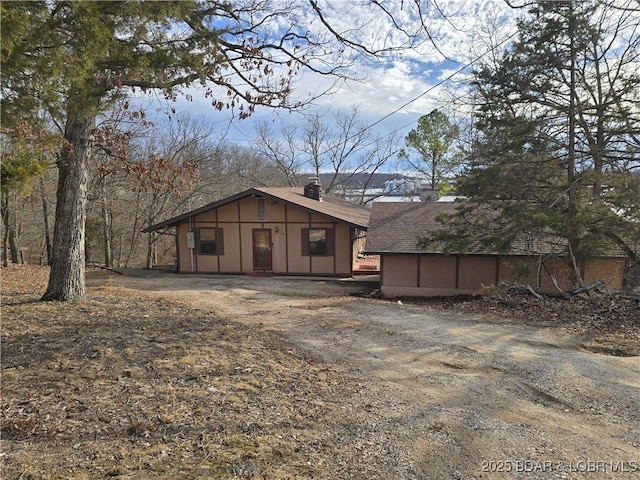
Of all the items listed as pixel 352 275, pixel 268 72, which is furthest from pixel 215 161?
pixel 268 72

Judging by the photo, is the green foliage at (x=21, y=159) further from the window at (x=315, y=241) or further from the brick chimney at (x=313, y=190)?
the brick chimney at (x=313, y=190)

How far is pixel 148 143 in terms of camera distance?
2419 cm

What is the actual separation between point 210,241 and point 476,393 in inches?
613

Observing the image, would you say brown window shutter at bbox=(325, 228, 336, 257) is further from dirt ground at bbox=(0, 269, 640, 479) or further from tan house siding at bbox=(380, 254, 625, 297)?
dirt ground at bbox=(0, 269, 640, 479)

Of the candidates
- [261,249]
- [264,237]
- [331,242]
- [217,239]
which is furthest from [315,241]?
[217,239]

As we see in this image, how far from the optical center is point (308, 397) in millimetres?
4168

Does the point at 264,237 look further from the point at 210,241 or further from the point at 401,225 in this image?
the point at 401,225

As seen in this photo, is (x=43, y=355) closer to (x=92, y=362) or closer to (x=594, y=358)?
(x=92, y=362)

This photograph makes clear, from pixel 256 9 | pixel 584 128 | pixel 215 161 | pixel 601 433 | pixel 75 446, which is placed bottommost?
pixel 601 433

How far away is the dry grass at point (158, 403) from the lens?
268 centimetres

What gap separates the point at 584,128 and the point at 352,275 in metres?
10.1

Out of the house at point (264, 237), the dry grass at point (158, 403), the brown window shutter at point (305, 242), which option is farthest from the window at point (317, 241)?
the dry grass at point (158, 403)

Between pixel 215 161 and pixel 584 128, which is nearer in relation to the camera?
pixel 584 128

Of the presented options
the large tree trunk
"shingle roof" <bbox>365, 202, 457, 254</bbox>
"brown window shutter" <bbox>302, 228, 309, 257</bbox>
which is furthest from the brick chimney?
the large tree trunk
